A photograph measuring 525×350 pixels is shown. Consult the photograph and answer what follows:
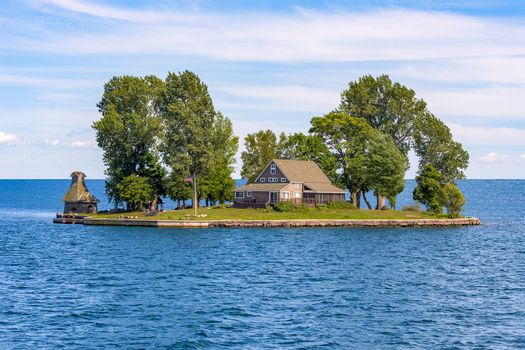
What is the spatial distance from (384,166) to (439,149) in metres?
17.3

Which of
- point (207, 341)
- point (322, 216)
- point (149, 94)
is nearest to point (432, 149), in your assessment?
point (322, 216)

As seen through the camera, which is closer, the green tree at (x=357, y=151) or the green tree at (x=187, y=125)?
the green tree at (x=187, y=125)

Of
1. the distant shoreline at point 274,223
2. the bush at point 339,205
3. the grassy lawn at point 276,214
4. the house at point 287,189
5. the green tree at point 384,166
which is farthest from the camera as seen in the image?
the bush at point 339,205

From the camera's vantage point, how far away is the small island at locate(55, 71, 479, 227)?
4520 inches

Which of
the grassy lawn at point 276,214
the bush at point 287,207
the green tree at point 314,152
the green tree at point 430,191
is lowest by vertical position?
the grassy lawn at point 276,214

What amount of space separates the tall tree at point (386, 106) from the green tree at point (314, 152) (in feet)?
32.7

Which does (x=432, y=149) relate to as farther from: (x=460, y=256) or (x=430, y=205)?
(x=460, y=256)

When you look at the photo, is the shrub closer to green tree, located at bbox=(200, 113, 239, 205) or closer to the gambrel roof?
the gambrel roof

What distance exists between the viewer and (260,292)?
178 feet

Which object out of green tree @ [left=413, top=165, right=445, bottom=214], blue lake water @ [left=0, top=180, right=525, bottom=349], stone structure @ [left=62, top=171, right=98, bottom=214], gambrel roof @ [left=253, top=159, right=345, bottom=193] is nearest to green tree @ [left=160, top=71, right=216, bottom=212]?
gambrel roof @ [left=253, top=159, right=345, bottom=193]

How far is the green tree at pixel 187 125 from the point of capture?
11406 centimetres

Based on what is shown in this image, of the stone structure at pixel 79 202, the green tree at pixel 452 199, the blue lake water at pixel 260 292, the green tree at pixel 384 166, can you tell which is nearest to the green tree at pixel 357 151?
the green tree at pixel 384 166

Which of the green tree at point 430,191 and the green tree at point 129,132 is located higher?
the green tree at point 129,132

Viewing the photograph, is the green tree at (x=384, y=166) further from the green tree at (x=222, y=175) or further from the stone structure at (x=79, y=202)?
the stone structure at (x=79, y=202)
